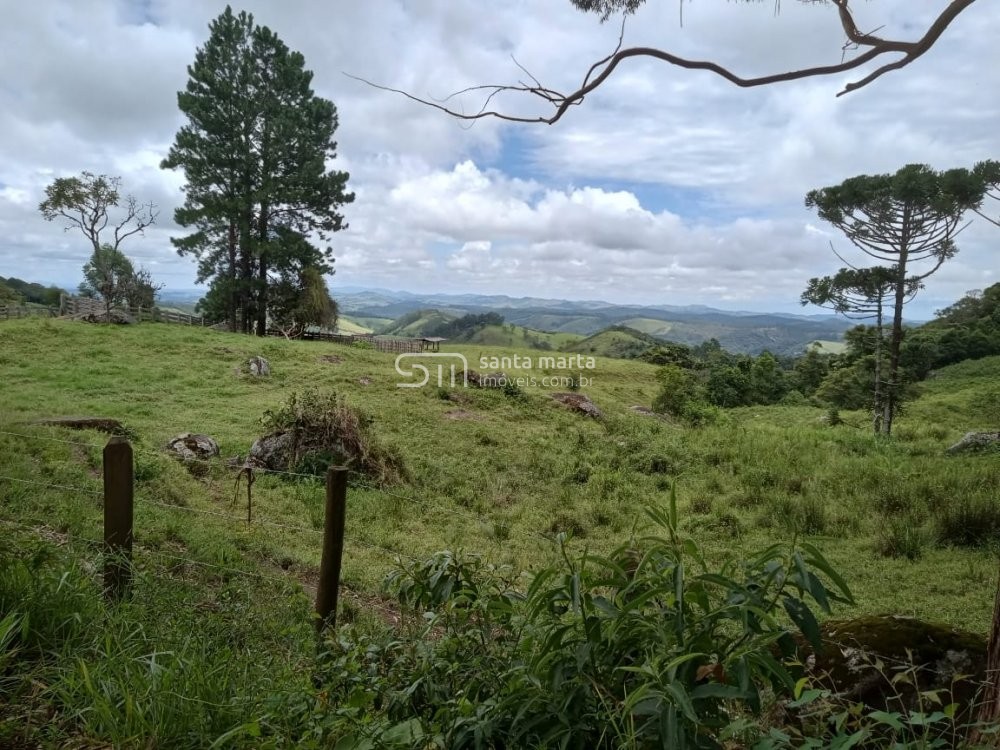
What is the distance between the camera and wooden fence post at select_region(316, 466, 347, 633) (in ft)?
9.45

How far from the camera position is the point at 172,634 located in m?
2.20

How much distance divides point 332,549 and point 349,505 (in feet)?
13.6

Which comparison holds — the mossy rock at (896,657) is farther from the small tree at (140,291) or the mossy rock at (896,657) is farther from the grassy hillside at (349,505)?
the small tree at (140,291)

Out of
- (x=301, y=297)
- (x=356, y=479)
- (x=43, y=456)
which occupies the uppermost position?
(x=301, y=297)

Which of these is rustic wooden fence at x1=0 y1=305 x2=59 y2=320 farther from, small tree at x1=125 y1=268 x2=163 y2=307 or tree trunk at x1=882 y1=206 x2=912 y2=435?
tree trunk at x1=882 y1=206 x2=912 y2=435

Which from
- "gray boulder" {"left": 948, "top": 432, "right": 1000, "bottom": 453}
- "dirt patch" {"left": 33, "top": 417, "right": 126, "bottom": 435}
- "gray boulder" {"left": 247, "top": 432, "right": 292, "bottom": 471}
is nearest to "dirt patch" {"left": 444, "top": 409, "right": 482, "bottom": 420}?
"gray boulder" {"left": 247, "top": 432, "right": 292, "bottom": 471}

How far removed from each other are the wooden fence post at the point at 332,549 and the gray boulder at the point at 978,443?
11.2 metres

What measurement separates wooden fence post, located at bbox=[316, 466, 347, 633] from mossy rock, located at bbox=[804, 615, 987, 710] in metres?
2.27

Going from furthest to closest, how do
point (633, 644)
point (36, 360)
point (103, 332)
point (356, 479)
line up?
1. point (103, 332)
2. point (36, 360)
3. point (356, 479)
4. point (633, 644)

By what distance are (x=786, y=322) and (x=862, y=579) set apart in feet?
682

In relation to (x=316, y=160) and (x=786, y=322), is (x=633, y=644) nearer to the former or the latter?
(x=316, y=160)

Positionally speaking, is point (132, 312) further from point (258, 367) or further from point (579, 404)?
point (579, 404)

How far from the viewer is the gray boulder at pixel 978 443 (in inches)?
378

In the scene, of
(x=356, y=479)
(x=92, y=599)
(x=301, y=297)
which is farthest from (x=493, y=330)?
(x=92, y=599)
